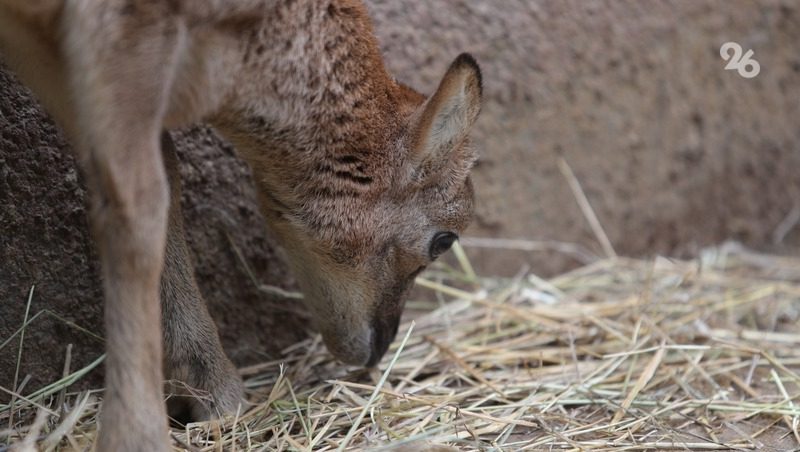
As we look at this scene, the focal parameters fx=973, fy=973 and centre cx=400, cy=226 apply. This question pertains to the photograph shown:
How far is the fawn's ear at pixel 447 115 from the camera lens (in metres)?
3.37

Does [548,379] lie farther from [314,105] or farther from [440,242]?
[314,105]

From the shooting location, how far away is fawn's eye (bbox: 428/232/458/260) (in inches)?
147

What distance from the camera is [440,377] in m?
4.12

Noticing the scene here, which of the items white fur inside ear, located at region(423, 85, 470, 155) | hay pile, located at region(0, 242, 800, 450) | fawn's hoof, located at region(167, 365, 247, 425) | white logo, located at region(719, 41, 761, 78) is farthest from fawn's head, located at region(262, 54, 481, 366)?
white logo, located at region(719, 41, 761, 78)

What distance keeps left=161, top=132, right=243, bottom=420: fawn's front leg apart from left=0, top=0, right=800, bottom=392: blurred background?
1.13 feet

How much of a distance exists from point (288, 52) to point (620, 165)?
310 cm

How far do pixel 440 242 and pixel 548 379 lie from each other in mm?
831

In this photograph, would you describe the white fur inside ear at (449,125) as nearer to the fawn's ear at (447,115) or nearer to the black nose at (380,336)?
Answer: the fawn's ear at (447,115)

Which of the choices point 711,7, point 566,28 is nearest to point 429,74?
point 566,28

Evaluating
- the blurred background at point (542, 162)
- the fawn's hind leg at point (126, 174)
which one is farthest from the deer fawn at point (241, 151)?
the blurred background at point (542, 162)

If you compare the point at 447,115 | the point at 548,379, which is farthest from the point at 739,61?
the point at 447,115

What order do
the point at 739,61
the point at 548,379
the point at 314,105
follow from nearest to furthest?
1. the point at 314,105
2. the point at 548,379
3. the point at 739,61

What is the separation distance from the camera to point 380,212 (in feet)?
11.6

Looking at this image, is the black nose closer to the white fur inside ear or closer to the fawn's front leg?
the fawn's front leg
